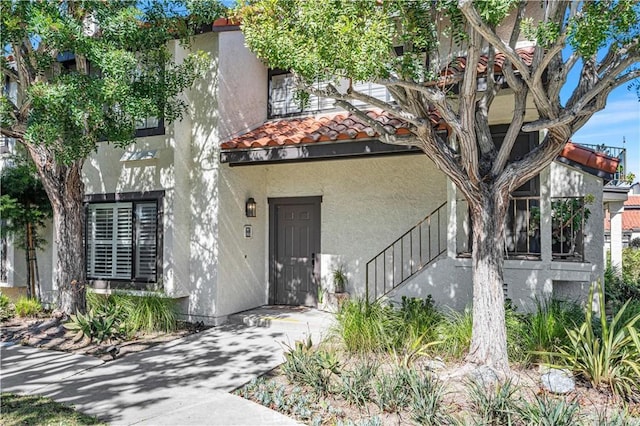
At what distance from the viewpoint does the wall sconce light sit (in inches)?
390

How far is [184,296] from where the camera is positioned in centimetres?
913

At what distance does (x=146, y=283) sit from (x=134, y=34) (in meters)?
4.99

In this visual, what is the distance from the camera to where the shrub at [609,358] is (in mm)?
4840

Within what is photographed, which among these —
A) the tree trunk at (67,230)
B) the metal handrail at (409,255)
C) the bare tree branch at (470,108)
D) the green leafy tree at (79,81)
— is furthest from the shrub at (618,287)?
the tree trunk at (67,230)

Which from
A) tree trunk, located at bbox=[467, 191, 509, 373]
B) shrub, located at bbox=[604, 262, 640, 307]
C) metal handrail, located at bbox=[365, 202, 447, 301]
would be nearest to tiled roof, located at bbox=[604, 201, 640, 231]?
shrub, located at bbox=[604, 262, 640, 307]

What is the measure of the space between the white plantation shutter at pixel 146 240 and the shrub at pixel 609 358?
7775mm

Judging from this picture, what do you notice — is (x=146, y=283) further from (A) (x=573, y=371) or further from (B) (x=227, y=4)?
(A) (x=573, y=371)

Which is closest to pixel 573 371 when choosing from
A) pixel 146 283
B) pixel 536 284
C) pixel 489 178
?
pixel 536 284

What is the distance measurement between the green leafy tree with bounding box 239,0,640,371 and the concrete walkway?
3.23 metres

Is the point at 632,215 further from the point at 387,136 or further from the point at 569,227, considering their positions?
the point at 387,136

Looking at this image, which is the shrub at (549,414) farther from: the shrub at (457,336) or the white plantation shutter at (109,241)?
the white plantation shutter at (109,241)

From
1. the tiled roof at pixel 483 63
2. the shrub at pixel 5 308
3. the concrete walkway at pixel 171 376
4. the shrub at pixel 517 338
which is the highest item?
the tiled roof at pixel 483 63

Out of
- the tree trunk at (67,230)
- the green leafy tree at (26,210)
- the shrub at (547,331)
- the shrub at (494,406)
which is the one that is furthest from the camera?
the green leafy tree at (26,210)

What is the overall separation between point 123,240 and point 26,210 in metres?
2.75
